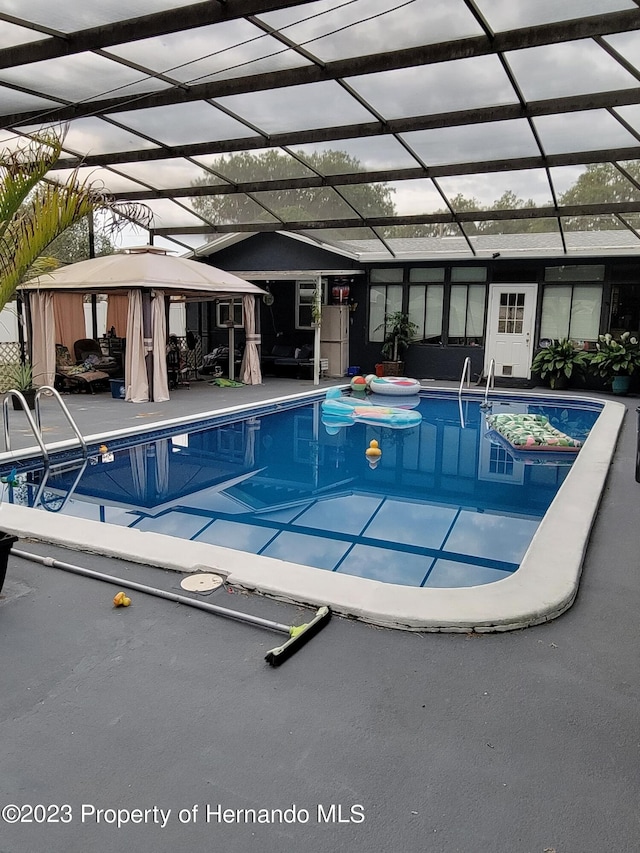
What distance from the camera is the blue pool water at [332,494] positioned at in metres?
4.53

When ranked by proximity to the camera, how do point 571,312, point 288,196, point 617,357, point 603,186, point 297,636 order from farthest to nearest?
point 571,312
point 617,357
point 288,196
point 603,186
point 297,636

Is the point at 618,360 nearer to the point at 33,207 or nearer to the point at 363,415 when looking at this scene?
the point at 363,415

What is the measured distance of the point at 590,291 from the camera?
531 inches

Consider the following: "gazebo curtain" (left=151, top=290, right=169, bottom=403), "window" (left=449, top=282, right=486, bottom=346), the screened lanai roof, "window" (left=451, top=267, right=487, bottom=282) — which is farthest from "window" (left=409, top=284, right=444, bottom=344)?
"gazebo curtain" (left=151, top=290, right=169, bottom=403)

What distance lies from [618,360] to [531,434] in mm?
5466

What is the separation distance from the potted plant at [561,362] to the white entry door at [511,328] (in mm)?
599

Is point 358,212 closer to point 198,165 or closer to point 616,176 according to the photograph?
point 198,165

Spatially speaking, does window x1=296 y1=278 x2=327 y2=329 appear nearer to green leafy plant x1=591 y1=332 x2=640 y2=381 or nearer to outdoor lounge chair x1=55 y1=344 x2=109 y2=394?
outdoor lounge chair x1=55 y1=344 x2=109 y2=394

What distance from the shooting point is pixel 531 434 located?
8234 mm

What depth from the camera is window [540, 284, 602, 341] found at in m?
13.5

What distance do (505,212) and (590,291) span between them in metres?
3.59

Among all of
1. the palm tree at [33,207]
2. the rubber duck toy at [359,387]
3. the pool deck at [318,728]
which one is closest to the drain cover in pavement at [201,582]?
the pool deck at [318,728]

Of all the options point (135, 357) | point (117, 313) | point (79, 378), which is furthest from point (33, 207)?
point (117, 313)

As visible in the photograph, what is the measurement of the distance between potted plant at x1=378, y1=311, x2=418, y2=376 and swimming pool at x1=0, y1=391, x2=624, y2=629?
17.3ft
